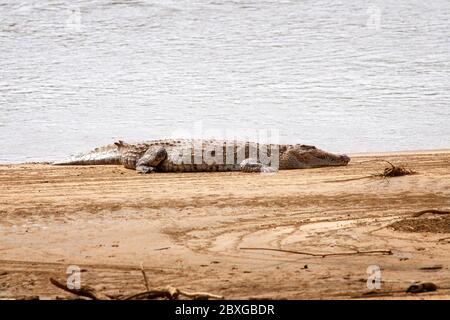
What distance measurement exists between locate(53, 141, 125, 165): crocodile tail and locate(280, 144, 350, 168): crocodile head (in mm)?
2327

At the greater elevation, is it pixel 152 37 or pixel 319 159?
pixel 152 37

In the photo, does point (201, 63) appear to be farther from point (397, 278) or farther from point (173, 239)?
point (397, 278)

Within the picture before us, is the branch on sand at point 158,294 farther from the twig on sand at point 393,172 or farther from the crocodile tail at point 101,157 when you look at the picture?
the crocodile tail at point 101,157

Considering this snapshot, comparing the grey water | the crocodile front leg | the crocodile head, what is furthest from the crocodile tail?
the crocodile head

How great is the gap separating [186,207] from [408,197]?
7.28 feet

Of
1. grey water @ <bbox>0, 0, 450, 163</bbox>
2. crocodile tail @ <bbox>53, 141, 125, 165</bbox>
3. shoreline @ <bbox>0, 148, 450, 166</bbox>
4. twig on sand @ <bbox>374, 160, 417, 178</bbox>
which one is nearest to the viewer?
twig on sand @ <bbox>374, 160, 417, 178</bbox>

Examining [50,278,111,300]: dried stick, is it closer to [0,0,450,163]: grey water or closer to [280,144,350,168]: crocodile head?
[280,144,350,168]: crocodile head

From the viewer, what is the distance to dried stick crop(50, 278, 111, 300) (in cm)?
580

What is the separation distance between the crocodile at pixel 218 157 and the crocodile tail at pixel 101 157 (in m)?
0.06

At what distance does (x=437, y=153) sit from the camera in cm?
1336

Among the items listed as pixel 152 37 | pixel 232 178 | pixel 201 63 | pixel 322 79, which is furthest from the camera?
pixel 152 37

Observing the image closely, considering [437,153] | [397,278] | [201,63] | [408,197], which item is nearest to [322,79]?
[201,63]

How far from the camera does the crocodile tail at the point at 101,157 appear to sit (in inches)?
526

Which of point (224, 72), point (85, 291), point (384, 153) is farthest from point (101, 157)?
point (224, 72)
